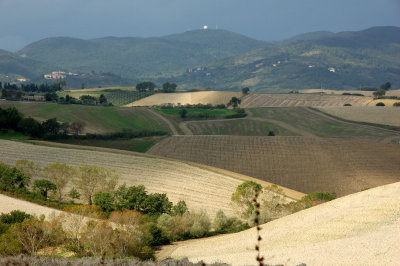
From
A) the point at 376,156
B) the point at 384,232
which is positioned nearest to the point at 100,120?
the point at 376,156

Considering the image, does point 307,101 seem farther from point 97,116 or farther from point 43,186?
point 43,186

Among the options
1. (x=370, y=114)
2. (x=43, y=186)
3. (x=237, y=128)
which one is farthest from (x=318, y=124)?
(x=43, y=186)

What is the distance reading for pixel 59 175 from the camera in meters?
70.2

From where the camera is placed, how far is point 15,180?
68562mm

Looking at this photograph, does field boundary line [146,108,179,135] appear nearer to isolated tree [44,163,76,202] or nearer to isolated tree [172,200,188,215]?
isolated tree [44,163,76,202]

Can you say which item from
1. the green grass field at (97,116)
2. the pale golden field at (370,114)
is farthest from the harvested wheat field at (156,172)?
the pale golden field at (370,114)

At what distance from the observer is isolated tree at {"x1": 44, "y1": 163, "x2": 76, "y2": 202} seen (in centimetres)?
6919

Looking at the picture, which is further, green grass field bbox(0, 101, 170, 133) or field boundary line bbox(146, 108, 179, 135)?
field boundary line bbox(146, 108, 179, 135)

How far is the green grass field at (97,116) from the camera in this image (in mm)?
122750

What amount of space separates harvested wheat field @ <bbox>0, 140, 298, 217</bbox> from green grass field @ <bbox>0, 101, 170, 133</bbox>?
28277 mm

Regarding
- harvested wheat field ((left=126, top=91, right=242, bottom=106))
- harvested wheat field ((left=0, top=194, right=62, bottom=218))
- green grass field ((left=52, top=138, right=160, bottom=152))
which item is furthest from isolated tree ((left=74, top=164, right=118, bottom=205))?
harvested wheat field ((left=126, top=91, right=242, bottom=106))

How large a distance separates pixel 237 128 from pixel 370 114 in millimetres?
40767

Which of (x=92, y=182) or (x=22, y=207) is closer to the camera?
(x=22, y=207)

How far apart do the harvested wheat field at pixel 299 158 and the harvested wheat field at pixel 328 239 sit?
2862cm
